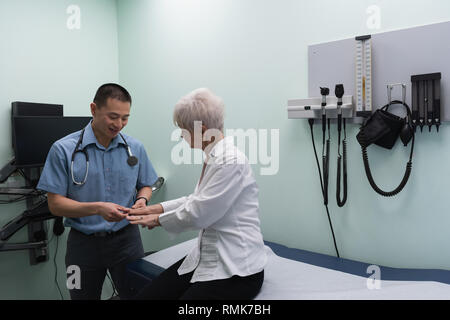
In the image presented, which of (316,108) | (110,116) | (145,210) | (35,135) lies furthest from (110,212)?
(316,108)

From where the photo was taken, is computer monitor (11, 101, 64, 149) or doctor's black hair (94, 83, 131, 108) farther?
computer monitor (11, 101, 64, 149)

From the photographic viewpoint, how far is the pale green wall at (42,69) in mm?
2123

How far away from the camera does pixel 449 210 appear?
152 centimetres

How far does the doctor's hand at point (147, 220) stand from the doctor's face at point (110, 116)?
0.42 metres

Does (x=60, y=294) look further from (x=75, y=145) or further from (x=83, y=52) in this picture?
(x=83, y=52)

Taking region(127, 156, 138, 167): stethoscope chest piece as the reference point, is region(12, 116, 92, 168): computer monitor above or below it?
above

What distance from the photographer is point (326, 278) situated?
1.51m

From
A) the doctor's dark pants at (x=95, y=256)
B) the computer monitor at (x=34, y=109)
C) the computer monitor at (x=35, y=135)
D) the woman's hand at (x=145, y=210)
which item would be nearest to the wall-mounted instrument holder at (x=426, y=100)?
the woman's hand at (x=145, y=210)

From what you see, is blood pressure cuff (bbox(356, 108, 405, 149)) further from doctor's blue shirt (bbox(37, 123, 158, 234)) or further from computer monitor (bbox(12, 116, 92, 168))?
computer monitor (bbox(12, 116, 92, 168))

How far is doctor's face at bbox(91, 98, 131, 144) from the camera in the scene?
1.52 metres

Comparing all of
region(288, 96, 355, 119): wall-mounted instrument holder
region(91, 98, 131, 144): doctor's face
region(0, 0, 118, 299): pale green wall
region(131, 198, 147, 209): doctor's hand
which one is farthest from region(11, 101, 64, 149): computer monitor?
region(288, 96, 355, 119): wall-mounted instrument holder

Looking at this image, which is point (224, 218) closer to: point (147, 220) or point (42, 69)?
point (147, 220)

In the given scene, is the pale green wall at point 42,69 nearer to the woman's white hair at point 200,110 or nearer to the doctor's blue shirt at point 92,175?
the doctor's blue shirt at point 92,175

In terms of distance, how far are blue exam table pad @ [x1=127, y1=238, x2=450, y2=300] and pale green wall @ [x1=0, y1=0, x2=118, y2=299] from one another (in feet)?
3.28
